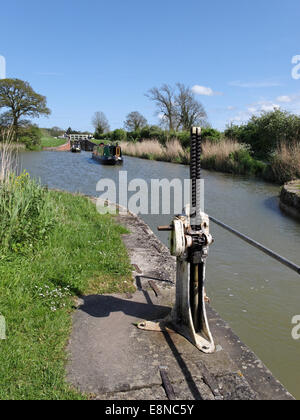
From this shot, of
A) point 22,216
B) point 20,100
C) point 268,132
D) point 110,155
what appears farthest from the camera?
point 20,100

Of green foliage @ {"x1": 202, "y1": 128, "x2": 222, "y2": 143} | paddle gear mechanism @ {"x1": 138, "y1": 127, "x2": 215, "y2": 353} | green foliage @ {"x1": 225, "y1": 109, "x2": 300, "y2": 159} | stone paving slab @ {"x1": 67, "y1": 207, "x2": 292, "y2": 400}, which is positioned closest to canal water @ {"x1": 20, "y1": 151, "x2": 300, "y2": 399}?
stone paving slab @ {"x1": 67, "y1": 207, "x2": 292, "y2": 400}

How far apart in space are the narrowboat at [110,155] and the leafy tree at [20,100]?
44.3 ft

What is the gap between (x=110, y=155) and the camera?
26891mm

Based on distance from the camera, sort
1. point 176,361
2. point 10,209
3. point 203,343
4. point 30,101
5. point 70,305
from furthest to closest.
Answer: point 30,101
point 10,209
point 70,305
point 203,343
point 176,361

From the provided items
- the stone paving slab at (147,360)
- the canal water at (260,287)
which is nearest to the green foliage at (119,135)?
the canal water at (260,287)

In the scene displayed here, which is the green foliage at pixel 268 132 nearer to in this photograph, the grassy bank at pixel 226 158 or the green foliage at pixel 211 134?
the green foliage at pixel 211 134

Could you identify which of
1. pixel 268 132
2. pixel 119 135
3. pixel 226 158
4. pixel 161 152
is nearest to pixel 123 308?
pixel 226 158

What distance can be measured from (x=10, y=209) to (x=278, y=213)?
7933 millimetres

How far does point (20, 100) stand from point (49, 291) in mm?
42528

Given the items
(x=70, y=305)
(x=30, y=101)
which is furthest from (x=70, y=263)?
(x=30, y=101)

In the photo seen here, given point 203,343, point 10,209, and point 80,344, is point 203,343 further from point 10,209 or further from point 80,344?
point 10,209

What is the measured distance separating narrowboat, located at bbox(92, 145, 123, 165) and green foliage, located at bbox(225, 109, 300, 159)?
883 cm

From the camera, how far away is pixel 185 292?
2.63 m

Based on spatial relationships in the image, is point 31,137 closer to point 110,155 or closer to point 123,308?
point 110,155
